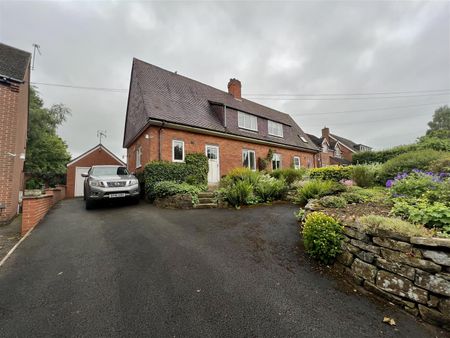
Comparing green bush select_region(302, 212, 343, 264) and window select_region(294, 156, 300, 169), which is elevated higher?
window select_region(294, 156, 300, 169)

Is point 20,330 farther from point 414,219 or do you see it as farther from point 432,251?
point 414,219

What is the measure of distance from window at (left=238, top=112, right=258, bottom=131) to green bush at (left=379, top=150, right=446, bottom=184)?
31.8 feet

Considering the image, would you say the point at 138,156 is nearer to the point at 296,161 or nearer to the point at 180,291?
the point at 180,291

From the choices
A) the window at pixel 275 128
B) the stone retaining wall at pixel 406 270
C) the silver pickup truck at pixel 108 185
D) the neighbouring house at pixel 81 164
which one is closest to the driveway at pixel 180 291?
the stone retaining wall at pixel 406 270

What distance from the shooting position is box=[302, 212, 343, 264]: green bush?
3.22m

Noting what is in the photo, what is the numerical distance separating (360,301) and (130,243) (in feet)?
13.6

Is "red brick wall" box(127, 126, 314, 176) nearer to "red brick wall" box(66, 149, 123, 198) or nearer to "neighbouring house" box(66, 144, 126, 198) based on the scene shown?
"red brick wall" box(66, 149, 123, 198)

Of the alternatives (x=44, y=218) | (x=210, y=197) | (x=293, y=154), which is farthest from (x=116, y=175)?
(x=293, y=154)

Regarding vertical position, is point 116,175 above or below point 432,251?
above

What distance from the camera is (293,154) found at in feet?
58.7

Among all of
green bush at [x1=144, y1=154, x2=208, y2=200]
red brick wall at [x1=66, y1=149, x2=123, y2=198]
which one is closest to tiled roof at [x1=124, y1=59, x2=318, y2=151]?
green bush at [x1=144, y1=154, x2=208, y2=200]

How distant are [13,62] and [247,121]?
1297 centimetres

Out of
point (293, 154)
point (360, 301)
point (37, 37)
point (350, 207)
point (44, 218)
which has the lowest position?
point (360, 301)

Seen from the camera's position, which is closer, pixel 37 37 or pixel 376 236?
pixel 376 236
